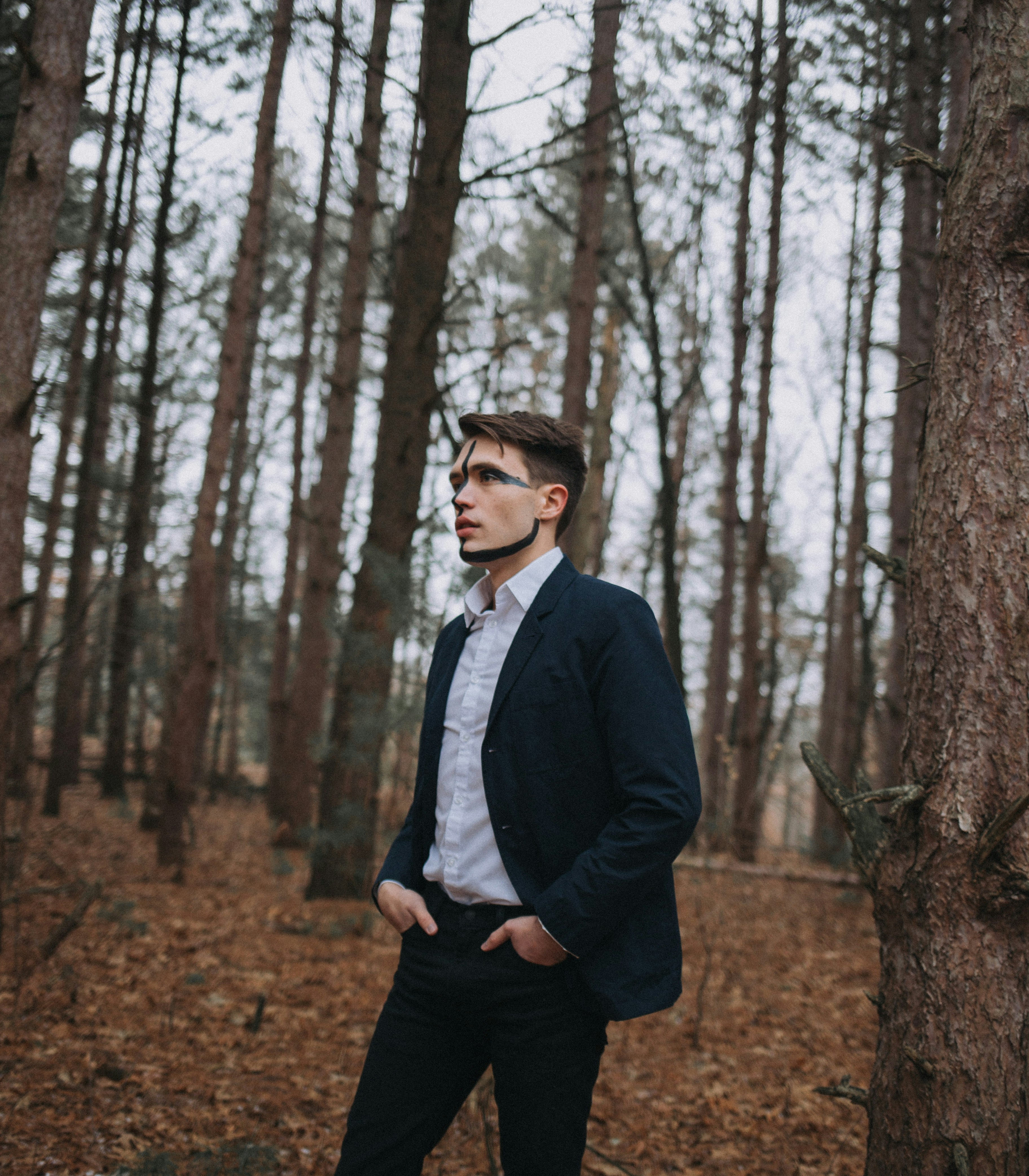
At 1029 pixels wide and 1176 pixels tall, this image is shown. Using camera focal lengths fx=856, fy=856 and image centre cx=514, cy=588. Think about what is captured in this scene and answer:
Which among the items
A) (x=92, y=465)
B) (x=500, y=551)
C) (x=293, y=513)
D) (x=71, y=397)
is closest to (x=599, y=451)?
(x=293, y=513)

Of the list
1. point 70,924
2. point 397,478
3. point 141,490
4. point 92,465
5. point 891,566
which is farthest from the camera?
point 92,465

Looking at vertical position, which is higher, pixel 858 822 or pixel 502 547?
pixel 502 547

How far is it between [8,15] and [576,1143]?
31.1ft

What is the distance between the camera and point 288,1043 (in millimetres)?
4469

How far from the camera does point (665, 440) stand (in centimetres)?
664

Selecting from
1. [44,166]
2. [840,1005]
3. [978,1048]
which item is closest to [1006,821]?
[978,1048]

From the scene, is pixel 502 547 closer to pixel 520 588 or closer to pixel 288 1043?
pixel 520 588

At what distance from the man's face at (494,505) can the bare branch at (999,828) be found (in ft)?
4.48

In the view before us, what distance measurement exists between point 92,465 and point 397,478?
5.53m

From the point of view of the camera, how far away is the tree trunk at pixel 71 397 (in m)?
7.54

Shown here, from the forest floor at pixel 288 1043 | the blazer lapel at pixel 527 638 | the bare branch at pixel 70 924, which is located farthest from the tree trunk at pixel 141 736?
the blazer lapel at pixel 527 638

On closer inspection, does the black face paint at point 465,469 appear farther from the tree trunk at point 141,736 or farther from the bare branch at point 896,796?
the tree trunk at point 141,736

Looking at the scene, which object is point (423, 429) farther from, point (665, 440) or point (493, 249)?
point (493, 249)

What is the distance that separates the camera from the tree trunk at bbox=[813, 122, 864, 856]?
11.9 meters
